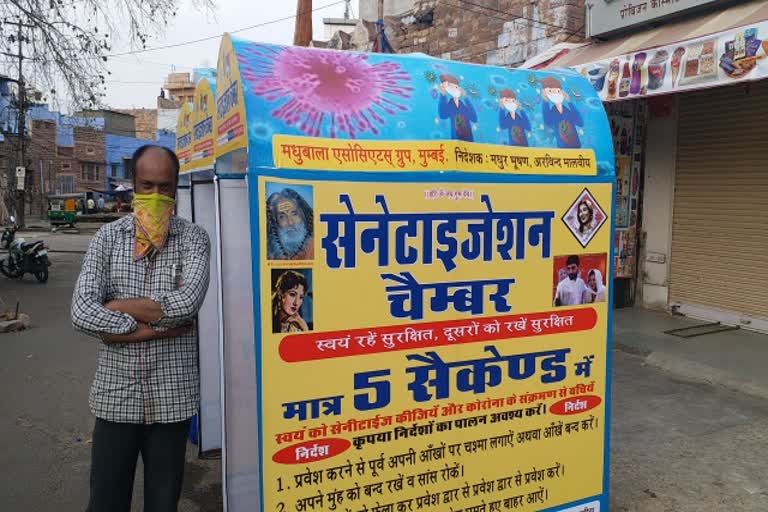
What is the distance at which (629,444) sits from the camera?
13.6ft

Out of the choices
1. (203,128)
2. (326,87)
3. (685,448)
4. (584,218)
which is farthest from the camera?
(685,448)

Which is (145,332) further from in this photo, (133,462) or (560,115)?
(560,115)

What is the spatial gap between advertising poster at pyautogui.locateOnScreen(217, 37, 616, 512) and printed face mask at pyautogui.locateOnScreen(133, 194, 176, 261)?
41 cm

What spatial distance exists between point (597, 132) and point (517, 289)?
0.81 meters

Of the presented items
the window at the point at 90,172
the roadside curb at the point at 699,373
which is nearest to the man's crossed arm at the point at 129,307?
the roadside curb at the point at 699,373

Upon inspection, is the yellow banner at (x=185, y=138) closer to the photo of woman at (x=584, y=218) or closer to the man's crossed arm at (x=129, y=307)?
the man's crossed arm at (x=129, y=307)

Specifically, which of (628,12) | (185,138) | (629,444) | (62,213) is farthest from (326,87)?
(62,213)

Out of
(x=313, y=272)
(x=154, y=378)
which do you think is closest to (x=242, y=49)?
(x=313, y=272)

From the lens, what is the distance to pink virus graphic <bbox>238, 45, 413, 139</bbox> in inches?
88.9

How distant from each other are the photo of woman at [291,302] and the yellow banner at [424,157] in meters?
0.38

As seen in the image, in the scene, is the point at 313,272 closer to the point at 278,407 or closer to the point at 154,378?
the point at 278,407

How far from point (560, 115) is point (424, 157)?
73cm

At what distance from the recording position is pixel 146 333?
2.20 meters

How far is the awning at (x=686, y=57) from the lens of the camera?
5.20 meters
